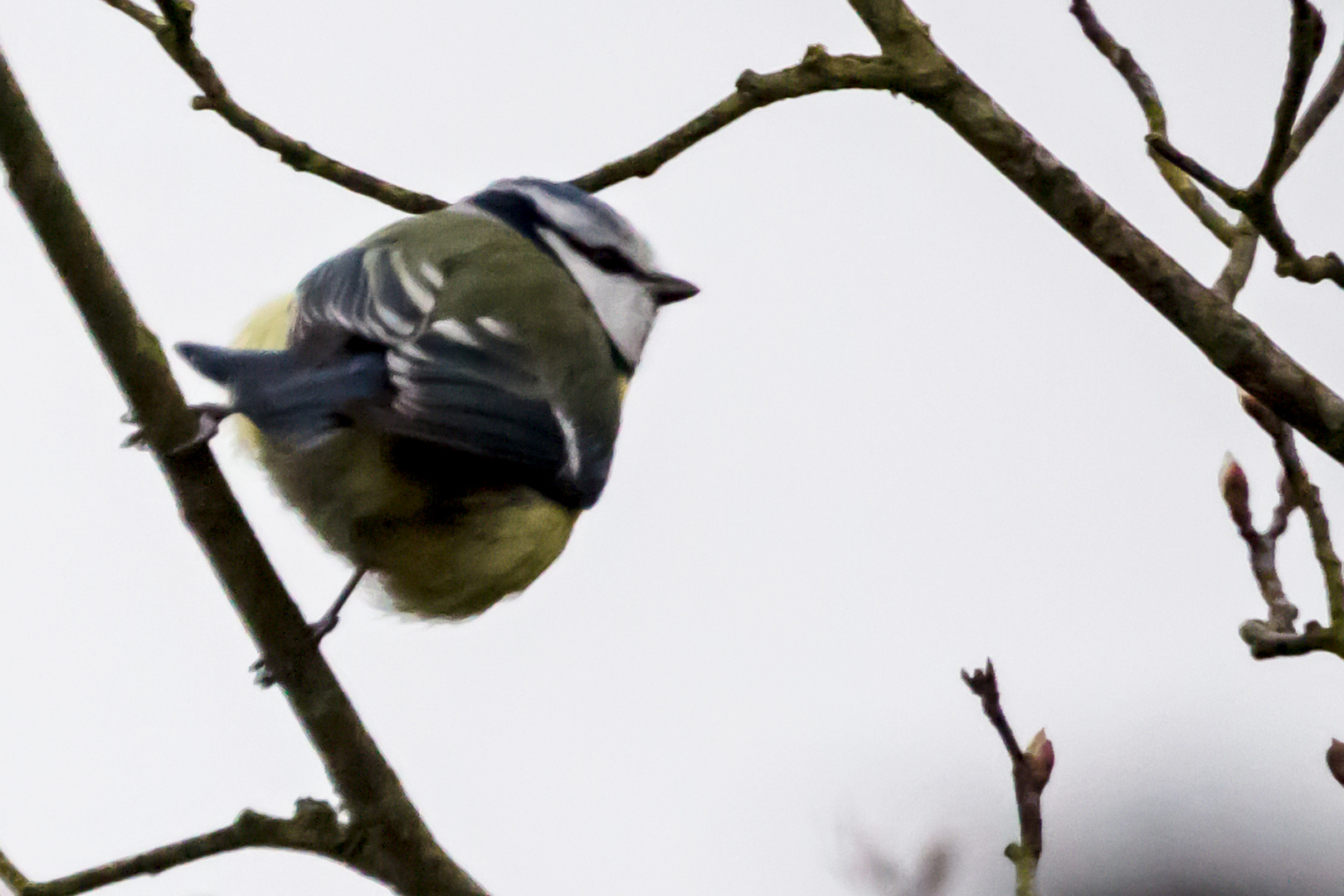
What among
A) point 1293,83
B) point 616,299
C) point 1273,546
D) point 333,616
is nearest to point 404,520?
point 333,616

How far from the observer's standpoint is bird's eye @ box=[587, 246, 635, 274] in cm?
268

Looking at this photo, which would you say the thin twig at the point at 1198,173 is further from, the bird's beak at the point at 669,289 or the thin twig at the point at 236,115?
the bird's beak at the point at 669,289

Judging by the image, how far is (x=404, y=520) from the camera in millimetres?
1981

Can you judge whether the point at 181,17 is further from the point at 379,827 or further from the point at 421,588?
the point at 379,827

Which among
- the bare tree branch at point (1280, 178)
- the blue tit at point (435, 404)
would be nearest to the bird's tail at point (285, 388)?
the blue tit at point (435, 404)

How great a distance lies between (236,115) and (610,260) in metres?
0.86

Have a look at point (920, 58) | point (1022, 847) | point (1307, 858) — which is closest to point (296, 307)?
point (920, 58)

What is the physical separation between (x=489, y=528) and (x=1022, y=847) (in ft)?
2.95

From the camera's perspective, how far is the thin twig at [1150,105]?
71.7 inches

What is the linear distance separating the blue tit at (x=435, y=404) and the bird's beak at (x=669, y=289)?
28 centimetres

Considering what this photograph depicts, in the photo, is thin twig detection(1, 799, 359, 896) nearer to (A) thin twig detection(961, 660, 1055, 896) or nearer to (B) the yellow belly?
(B) the yellow belly

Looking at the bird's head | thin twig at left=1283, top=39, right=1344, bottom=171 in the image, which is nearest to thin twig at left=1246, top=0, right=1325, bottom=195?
thin twig at left=1283, top=39, right=1344, bottom=171

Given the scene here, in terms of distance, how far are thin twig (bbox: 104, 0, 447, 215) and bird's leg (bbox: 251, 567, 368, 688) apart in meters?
0.48

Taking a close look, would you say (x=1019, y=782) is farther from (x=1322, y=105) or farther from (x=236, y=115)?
(x=236, y=115)
